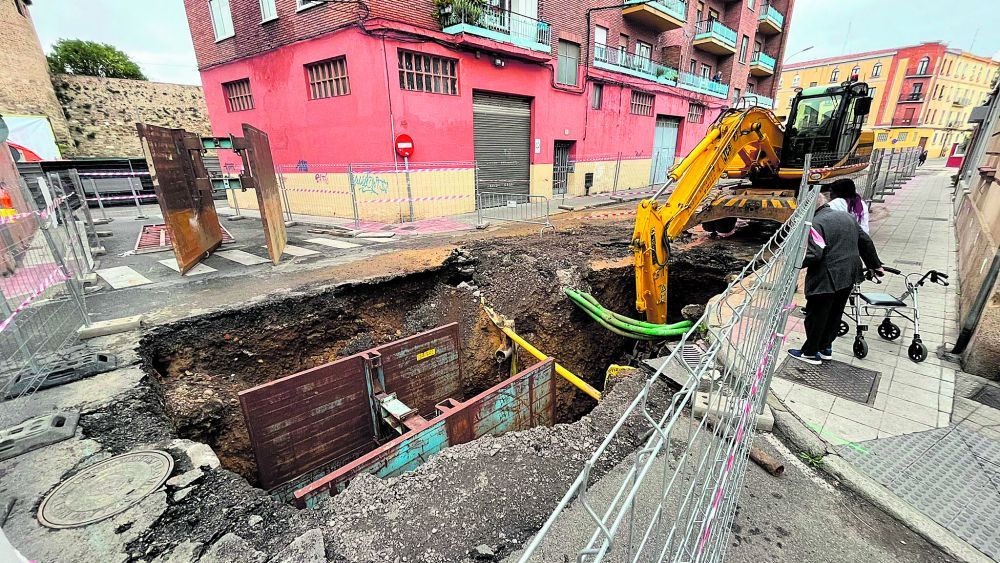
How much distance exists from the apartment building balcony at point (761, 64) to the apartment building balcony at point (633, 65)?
11.2 metres

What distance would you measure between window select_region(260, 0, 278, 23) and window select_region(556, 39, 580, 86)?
10151 mm

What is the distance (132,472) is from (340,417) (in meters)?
1.89

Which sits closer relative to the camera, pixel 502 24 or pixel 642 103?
pixel 502 24

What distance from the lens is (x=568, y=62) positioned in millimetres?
16031

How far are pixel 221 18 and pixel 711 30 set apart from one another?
2404 centimetres

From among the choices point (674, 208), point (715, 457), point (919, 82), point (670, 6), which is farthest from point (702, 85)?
point (919, 82)

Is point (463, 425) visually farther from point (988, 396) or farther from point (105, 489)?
point (988, 396)

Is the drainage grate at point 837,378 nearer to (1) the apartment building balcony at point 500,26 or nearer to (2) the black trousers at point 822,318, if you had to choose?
(2) the black trousers at point 822,318

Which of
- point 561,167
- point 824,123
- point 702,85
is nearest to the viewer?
point 824,123

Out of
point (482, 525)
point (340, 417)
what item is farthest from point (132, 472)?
point (482, 525)

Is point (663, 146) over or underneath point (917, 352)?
over

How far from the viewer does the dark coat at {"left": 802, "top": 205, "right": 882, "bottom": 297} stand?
385 cm

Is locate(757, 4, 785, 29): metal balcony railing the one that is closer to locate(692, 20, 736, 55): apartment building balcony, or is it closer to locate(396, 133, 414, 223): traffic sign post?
locate(692, 20, 736, 55): apartment building balcony

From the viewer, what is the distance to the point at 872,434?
3.19 meters
